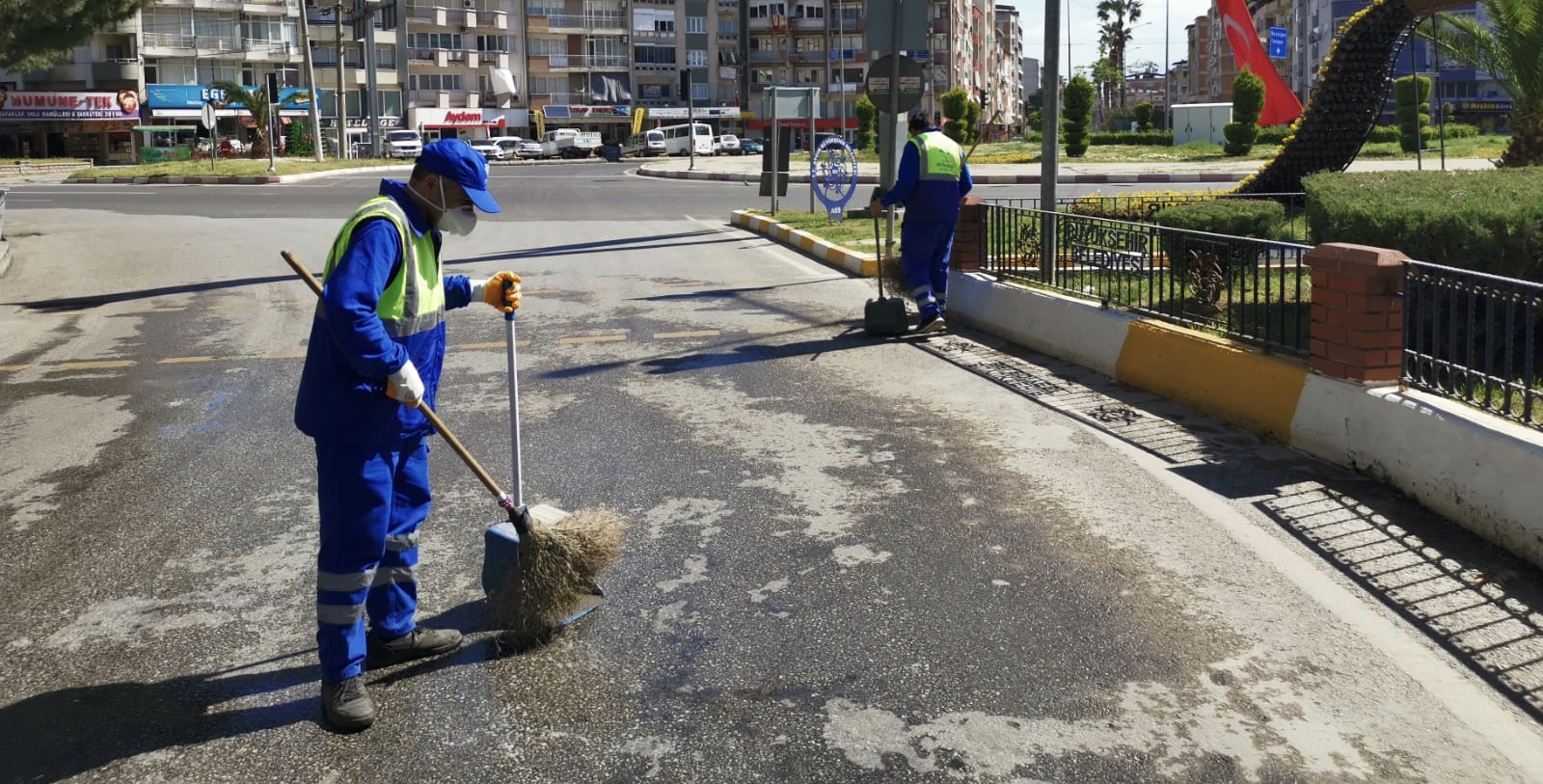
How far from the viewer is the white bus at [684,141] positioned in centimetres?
6662

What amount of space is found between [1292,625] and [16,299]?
12.7 metres

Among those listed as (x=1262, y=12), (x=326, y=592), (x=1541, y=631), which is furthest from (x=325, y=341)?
(x=1262, y=12)

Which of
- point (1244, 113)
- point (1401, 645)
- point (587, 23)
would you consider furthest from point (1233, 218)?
point (587, 23)

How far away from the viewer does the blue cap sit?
411 cm

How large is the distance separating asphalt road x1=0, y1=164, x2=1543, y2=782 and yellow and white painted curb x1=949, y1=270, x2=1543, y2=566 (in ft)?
0.49

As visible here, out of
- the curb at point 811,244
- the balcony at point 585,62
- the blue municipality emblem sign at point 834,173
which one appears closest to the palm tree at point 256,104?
the balcony at point 585,62

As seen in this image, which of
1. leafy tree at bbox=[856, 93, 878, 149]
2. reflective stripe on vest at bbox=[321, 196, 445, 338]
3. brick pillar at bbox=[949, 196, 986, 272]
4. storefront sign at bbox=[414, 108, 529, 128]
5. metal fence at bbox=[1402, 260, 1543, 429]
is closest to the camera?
reflective stripe on vest at bbox=[321, 196, 445, 338]

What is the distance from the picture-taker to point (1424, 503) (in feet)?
18.6

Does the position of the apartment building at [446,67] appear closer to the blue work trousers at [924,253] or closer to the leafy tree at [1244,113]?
the leafy tree at [1244,113]

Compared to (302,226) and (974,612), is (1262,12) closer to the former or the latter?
(302,226)

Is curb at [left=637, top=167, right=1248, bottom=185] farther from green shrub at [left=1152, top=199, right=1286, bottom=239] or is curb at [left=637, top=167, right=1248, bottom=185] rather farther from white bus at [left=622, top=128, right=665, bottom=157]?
white bus at [left=622, top=128, right=665, bottom=157]

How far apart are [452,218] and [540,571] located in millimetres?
1109

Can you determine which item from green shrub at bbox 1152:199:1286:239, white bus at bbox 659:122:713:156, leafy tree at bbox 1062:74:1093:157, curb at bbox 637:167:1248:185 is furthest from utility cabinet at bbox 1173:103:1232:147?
green shrub at bbox 1152:199:1286:239

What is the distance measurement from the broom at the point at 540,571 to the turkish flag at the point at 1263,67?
21386 millimetres
